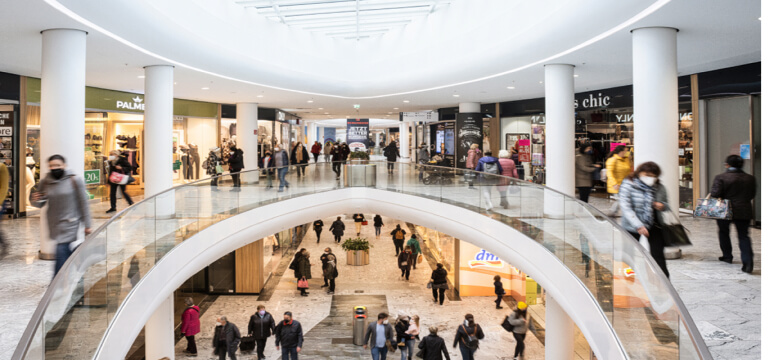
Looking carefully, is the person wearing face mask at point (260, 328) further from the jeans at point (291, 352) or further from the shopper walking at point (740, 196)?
the shopper walking at point (740, 196)

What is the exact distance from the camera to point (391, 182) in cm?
1597

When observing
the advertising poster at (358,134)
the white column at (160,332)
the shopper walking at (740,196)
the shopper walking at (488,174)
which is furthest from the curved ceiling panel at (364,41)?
the advertising poster at (358,134)

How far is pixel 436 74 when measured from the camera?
1501 cm

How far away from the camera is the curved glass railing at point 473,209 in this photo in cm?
390

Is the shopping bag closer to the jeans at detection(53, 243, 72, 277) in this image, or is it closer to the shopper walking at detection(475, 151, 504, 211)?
the shopper walking at detection(475, 151, 504, 211)

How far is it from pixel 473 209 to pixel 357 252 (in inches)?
389

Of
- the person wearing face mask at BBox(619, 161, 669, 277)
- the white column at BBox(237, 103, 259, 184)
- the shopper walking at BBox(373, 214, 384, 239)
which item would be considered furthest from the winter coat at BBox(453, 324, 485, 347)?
the shopper walking at BBox(373, 214, 384, 239)

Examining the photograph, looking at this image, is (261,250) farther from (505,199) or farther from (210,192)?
(505,199)

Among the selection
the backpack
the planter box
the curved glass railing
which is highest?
the backpack

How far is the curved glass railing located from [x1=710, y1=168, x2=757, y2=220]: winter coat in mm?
2088

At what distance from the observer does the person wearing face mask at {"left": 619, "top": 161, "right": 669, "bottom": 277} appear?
5.46m

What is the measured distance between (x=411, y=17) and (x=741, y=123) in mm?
8439

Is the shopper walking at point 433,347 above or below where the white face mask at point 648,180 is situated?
below

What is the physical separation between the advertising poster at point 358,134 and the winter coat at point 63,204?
28.6 meters
